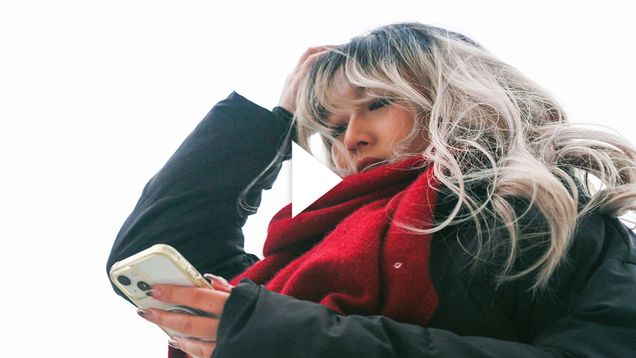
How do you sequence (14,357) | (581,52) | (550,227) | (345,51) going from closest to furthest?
(550,227), (345,51), (14,357), (581,52)

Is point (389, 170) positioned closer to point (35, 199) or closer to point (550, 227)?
point (550, 227)

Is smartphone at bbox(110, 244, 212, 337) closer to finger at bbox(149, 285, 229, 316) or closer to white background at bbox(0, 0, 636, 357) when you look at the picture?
finger at bbox(149, 285, 229, 316)

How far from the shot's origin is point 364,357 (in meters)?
0.53

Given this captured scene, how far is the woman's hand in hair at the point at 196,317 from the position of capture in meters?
0.56

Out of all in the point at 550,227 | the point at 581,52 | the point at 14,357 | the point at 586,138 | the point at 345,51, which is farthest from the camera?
the point at 581,52

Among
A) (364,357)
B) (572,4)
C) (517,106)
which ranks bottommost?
(364,357)

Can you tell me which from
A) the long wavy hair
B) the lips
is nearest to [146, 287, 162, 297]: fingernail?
the long wavy hair

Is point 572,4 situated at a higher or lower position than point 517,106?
higher

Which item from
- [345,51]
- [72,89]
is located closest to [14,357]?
[72,89]

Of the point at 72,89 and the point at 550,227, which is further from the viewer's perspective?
the point at 72,89

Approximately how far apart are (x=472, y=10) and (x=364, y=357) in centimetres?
103

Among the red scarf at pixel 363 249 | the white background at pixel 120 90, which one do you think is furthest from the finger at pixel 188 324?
the white background at pixel 120 90

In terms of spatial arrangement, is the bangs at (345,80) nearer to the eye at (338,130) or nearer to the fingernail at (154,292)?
the eye at (338,130)
